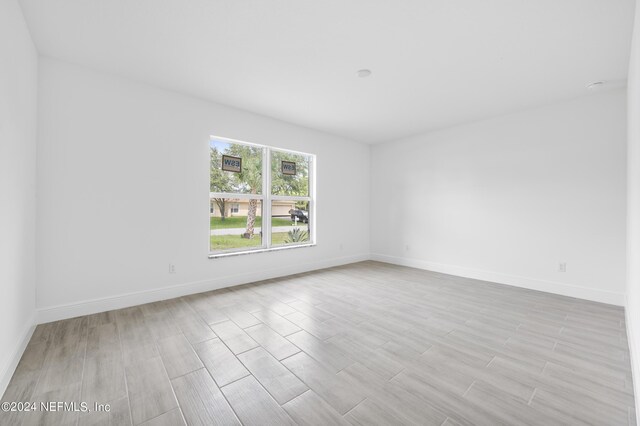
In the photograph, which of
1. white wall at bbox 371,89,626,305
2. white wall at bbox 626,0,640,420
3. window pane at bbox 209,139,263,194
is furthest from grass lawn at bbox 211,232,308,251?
white wall at bbox 626,0,640,420

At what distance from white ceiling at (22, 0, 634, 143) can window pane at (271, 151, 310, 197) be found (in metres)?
1.18

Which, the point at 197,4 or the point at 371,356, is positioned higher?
the point at 197,4

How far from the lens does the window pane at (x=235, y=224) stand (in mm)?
3896

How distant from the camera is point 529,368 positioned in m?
1.95

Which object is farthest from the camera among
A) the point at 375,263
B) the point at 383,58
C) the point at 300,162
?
the point at 375,263

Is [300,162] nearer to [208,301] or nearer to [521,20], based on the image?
[208,301]

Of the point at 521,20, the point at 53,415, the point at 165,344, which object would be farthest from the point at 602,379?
the point at 53,415

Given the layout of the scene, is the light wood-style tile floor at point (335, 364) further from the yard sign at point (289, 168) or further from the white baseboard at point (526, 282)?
the yard sign at point (289, 168)

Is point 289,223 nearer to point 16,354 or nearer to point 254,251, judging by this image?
point 254,251

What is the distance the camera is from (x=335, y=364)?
199 centimetres

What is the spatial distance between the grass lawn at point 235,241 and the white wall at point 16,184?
1837 mm

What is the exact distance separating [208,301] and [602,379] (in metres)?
3.65

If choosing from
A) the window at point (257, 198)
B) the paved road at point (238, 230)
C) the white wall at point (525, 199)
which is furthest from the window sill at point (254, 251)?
the white wall at point (525, 199)

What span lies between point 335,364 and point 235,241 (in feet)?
8.76
